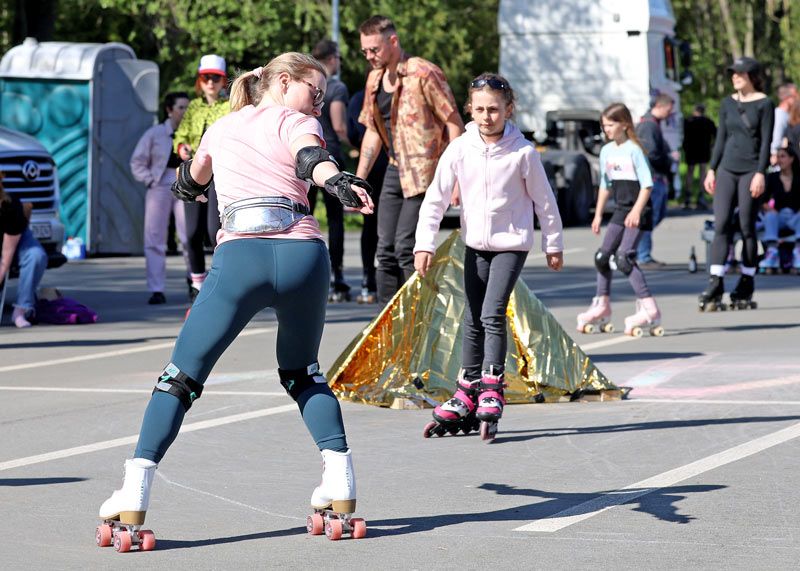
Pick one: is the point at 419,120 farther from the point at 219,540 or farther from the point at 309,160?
the point at 219,540

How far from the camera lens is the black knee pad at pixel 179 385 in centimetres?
587

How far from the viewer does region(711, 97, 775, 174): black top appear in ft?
45.3

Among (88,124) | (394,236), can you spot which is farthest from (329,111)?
(88,124)

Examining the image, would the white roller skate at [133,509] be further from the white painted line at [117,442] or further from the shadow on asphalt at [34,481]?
the white painted line at [117,442]

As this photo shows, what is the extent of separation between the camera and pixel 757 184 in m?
13.7

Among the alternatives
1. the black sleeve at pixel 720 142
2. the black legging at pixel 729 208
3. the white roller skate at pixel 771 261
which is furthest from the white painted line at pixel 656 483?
the white roller skate at pixel 771 261

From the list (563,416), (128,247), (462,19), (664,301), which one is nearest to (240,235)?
(563,416)

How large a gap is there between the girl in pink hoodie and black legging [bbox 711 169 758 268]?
5941 millimetres

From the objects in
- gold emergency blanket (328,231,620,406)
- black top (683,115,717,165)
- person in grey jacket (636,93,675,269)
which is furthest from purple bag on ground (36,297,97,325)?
black top (683,115,717,165)

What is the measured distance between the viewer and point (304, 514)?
643 cm

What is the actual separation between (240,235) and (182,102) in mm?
10225

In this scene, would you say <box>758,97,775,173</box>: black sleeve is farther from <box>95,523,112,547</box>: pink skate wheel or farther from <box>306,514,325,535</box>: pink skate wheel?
<box>95,523,112,547</box>: pink skate wheel

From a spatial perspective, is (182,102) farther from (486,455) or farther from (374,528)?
(374,528)

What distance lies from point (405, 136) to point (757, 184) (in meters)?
4.10
